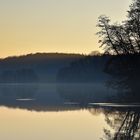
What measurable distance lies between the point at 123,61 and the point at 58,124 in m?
26.7

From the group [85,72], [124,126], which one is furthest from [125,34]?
[85,72]

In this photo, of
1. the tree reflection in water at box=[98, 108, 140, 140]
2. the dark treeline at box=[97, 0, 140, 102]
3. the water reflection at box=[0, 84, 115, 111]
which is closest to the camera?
the tree reflection in water at box=[98, 108, 140, 140]

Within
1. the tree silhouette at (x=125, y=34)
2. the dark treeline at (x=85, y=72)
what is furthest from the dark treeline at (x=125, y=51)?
the dark treeline at (x=85, y=72)

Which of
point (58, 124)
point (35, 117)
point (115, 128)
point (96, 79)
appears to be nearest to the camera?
point (115, 128)

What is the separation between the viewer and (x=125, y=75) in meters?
47.4

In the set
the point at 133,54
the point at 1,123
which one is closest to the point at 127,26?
the point at 133,54

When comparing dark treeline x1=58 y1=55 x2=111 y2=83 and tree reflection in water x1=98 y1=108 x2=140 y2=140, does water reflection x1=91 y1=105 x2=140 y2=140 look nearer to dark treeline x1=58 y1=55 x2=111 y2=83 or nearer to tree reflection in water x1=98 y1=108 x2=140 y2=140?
tree reflection in water x1=98 y1=108 x2=140 y2=140

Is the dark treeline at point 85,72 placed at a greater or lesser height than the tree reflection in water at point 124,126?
greater

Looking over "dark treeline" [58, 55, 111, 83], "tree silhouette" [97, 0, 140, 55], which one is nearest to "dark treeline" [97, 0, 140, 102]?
"tree silhouette" [97, 0, 140, 55]

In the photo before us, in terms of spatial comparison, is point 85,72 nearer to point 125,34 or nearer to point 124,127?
point 125,34

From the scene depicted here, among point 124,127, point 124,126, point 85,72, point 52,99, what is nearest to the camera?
point 124,127

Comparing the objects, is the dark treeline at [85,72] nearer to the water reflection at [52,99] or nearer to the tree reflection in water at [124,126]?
the water reflection at [52,99]

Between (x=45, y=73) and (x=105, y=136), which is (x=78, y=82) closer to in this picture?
(x=45, y=73)

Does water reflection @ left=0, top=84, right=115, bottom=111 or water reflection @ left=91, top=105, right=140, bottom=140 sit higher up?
water reflection @ left=0, top=84, right=115, bottom=111
